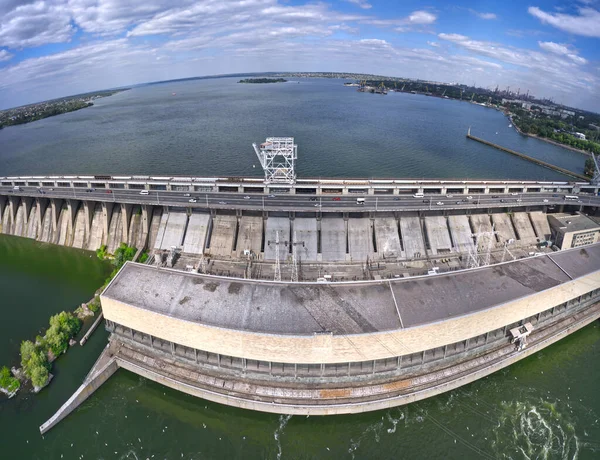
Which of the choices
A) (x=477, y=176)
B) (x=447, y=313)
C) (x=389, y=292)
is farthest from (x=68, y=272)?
(x=477, y=176)

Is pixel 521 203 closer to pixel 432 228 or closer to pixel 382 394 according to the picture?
pixel 432 228

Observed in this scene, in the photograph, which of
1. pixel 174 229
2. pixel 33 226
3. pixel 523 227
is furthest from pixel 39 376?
pixel 523 227

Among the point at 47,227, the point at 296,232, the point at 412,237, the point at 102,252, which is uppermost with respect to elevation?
the point at 296,232

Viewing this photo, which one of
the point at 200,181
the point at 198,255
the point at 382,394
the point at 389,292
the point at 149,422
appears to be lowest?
the point at 149,422

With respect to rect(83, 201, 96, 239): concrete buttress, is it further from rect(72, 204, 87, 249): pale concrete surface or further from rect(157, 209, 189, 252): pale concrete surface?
rect(157, 209, 189, 252): pale concrete surface

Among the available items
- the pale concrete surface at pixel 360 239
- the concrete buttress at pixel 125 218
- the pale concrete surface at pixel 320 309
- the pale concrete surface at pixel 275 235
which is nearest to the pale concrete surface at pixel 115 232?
the concrete buttress at pixel 125 218

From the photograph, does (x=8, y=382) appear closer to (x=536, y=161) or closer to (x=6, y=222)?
(x=6, y=222)

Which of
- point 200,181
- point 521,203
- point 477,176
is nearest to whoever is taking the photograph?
point 521,203
